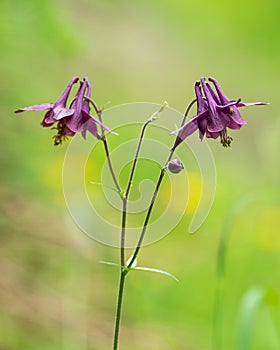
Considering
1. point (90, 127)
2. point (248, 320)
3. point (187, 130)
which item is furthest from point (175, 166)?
point (248, 320)

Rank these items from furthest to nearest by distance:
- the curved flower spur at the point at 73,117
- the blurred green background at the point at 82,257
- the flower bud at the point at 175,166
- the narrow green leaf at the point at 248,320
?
1. the blurred green background at the point at 82,257
2. the narrow green leaf at the point at 248,320
3. the curved flower spur at the point at 73,117
4. the flower bud at the point at 175,166

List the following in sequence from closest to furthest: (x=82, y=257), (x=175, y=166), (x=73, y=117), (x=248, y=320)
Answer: (x=175, y=166), (x=73, y=117), (x=248, y=320), (x=82, y=257)

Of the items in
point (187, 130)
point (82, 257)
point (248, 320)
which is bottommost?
point (248, 320)

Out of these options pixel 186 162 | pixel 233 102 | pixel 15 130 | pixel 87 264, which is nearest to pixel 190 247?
pixel 186 162

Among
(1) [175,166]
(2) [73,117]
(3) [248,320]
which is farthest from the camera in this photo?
(3) [248,320]

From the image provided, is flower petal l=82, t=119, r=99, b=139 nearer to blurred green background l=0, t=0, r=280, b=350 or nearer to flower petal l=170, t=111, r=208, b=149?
flower petal l=170, t=111, r=208, b=149

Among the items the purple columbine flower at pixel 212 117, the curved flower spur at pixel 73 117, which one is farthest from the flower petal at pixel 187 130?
the curved flower spur at pixel 73 117

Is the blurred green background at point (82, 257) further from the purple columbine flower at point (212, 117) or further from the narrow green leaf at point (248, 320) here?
the purple columbine flower at point (212, 117)

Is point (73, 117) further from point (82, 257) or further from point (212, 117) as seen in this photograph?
point (82, 257)
